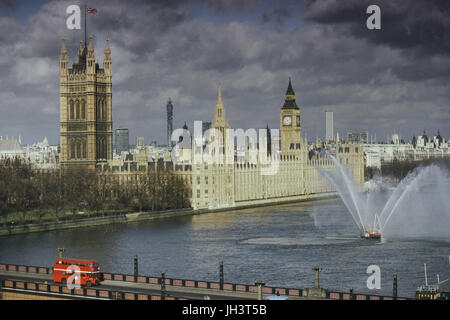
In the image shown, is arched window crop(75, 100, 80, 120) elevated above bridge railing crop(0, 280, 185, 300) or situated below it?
above

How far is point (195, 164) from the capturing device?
83.1 m

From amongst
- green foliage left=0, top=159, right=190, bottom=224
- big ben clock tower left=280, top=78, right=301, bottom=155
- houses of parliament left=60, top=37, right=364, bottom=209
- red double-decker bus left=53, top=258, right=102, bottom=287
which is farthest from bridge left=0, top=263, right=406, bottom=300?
big ben clock tower left=280, top=78, right=301, bottom=155

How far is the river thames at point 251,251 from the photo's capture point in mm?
39219

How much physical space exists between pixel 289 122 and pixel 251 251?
6837 centimetres

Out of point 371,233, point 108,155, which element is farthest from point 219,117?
point 371,233

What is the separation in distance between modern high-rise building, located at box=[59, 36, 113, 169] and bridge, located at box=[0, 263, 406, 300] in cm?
5397

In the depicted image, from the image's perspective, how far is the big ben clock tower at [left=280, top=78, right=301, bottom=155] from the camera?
4456 inches

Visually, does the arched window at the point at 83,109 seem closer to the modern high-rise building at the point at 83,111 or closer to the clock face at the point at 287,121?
the modern high-rise building at the point at 83,111

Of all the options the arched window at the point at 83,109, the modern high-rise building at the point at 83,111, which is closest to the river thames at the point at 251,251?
the modern high-rise building at the point at 83,111

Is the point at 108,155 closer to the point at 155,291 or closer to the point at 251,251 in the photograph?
the point at 251,251

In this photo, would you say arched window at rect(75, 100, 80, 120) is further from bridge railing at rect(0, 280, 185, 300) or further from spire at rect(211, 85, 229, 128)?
bridge railing at rect(0, 280, 185, 300)

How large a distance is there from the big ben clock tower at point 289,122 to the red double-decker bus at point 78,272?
80.0 meters

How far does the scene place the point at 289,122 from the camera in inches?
4532

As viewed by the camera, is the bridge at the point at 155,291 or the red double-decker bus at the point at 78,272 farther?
Answer: the red double-decker bus at the point at 78,272
